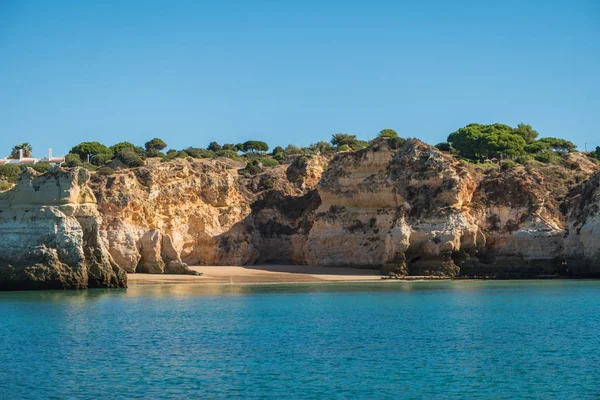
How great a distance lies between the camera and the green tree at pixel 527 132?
98250mm

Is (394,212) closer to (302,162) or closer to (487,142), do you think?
(302,162)

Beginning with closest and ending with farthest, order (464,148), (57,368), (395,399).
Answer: (395,399) → (57,368) → (464,148)

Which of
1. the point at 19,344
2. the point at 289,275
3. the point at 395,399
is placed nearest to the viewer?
the point at 395,399

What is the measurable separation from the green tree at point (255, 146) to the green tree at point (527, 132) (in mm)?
29467

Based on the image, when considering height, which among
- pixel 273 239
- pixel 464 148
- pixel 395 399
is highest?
pixel 464 148

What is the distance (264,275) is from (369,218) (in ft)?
27.2

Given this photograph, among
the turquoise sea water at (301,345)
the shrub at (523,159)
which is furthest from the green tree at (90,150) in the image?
the turquoise sea water at (301,345)

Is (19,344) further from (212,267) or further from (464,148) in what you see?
(464,148)

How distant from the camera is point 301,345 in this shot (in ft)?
84.9

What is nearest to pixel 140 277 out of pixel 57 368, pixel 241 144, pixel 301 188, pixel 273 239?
pixel 273 239

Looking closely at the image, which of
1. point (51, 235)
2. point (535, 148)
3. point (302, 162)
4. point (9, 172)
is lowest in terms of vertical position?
point (51, 235)

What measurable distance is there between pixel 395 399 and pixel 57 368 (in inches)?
342

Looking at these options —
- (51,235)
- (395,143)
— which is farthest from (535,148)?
(51,235)

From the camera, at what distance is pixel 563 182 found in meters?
62.4
